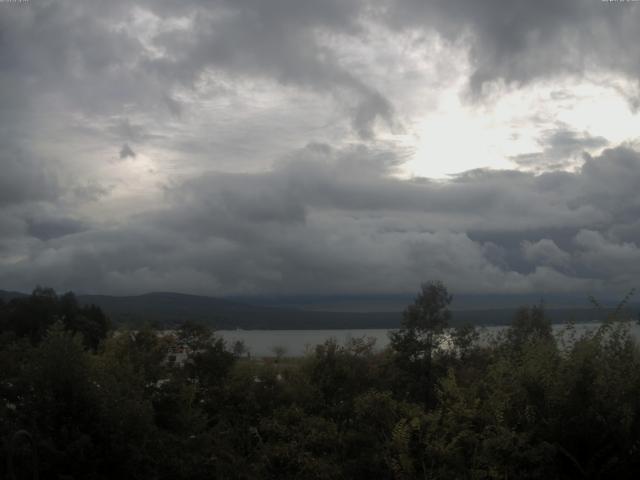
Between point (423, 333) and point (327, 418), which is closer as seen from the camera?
point (327, 418)

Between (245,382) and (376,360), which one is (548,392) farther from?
(376,360)

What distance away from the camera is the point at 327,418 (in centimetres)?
1925

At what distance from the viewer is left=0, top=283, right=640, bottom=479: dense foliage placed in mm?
11203

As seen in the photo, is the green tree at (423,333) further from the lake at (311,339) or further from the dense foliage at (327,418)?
the dense foliage at (327,418)

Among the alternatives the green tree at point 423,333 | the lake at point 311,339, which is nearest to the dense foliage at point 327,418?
the lake at point 311,339

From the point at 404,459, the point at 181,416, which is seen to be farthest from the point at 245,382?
the point at 404,459

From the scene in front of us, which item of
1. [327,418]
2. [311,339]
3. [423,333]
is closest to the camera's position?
[327,418]

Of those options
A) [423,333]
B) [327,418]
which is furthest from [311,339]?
[327,418]

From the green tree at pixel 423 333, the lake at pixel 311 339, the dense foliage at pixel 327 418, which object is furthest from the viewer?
the green tree at pixel 423 333

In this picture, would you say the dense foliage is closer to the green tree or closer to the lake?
the lake

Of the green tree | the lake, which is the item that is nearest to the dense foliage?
the lake

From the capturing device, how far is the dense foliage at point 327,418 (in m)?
11.2

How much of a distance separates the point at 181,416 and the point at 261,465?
327 centimetres

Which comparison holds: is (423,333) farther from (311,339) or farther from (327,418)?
(311,339)
